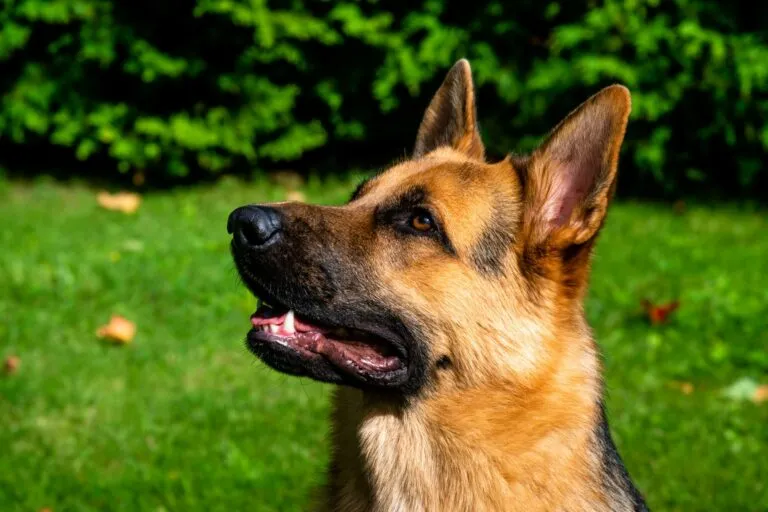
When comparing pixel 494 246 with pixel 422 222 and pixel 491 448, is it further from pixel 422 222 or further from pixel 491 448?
pixel 491 448

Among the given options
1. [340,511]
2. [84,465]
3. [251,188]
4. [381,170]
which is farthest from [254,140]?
[340,511]

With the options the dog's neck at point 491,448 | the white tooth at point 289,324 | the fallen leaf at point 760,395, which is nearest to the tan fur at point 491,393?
the dog's neck at point 491,448

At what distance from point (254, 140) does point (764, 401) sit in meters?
6.66

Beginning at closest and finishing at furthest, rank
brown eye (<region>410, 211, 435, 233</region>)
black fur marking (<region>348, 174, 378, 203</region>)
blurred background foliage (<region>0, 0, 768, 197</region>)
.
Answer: brown eye (<region>410, 211, 435, 233</region>), black fur marking (<region>348, 174, 378, 203</region>), blurred background foliage (<region>0, 0, 768, 197</region>)

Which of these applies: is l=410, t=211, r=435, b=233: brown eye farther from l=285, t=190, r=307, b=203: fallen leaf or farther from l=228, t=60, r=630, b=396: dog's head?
l=285, t=190, r=307, b=203: fallen leaf

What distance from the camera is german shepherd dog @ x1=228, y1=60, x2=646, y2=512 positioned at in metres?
3.53

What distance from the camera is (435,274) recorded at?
12.0 feet

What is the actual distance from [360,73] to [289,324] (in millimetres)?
7990

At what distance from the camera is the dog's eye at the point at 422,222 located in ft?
12.2

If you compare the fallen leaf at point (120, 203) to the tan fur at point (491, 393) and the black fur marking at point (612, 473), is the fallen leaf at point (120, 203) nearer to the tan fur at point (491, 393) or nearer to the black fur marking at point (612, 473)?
the tan fur at point (491, 393)

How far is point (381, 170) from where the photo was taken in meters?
4.26

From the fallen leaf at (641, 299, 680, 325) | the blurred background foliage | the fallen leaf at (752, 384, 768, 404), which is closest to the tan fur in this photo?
the fallen leaf at (752, 384, 768, 404)

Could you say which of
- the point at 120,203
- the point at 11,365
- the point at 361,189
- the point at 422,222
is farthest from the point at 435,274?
the point at 120,203

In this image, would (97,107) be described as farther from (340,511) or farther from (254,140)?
(340,511)
